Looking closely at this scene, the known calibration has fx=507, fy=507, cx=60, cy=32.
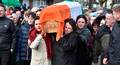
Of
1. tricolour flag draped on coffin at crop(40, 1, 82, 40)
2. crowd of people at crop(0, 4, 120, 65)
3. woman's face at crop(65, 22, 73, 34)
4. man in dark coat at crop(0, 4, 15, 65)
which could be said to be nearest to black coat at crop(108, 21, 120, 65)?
crowd of people at crop(0, 4, 120, 65)

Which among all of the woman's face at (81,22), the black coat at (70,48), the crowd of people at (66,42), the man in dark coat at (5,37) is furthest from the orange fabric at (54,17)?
the man in dark coat at (5,37)

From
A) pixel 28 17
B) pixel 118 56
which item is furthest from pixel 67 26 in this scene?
pixel 28 17

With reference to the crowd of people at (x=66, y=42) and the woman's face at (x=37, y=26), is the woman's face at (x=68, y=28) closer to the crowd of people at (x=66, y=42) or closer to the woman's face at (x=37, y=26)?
the crowd of people at (x=66, y=42)

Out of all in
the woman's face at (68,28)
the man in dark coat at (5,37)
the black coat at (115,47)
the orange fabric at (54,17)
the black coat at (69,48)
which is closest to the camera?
the black coat at (115,47)

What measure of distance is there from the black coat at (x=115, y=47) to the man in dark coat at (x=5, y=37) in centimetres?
422

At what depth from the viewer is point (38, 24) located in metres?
10.7

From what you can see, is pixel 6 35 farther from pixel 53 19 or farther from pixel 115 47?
pixel 115 47

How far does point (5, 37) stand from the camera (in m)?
12.2

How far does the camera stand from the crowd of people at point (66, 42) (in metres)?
8.87

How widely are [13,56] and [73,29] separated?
3.35 meters

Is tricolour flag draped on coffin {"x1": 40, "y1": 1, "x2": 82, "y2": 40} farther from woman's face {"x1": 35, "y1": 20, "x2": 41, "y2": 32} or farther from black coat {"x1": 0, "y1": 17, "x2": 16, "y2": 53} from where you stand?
black coat {"x1": 0, "y1": 17, "x2": 16, "y2": 53}

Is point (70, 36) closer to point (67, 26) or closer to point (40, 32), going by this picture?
point (67, 26)

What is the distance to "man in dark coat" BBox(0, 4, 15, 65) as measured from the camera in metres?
12.1

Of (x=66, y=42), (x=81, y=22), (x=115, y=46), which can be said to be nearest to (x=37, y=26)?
(x=81, y=22)
